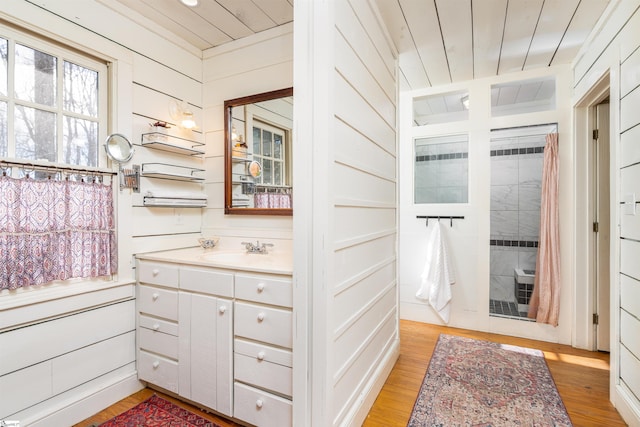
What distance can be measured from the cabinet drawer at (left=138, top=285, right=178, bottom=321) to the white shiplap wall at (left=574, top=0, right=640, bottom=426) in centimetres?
257

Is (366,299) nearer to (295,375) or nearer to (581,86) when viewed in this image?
(295,375)

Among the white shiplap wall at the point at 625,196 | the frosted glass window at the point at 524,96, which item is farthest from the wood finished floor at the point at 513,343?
the frosted glass window at the point at 524,96

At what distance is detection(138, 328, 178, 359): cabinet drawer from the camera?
1.92 meters

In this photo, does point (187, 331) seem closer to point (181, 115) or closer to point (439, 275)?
point (181, 115)

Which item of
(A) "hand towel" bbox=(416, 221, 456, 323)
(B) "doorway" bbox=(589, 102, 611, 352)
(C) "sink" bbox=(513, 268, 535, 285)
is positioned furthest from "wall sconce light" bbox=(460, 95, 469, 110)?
(C) "sink" bbox=(513, 268, 535, 285)

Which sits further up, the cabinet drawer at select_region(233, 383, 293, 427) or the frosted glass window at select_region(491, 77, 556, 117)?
the frosted glass window at select_region(491, 77, 556, 117)

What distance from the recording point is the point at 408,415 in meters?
1.84

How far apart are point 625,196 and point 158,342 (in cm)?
290

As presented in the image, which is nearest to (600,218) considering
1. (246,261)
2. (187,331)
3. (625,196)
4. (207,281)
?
(625,196)

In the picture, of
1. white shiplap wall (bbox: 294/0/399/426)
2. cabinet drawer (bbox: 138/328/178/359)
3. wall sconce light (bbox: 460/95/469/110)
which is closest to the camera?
white shiplap wall (bbox: 294/0/399/426)

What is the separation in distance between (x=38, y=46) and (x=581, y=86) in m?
3.69

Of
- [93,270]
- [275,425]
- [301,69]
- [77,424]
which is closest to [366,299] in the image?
[275,425]

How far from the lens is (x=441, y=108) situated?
355 centimetres

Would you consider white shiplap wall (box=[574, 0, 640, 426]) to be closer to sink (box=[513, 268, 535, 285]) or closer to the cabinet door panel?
sink (box=[513, 268, 535, 285])
